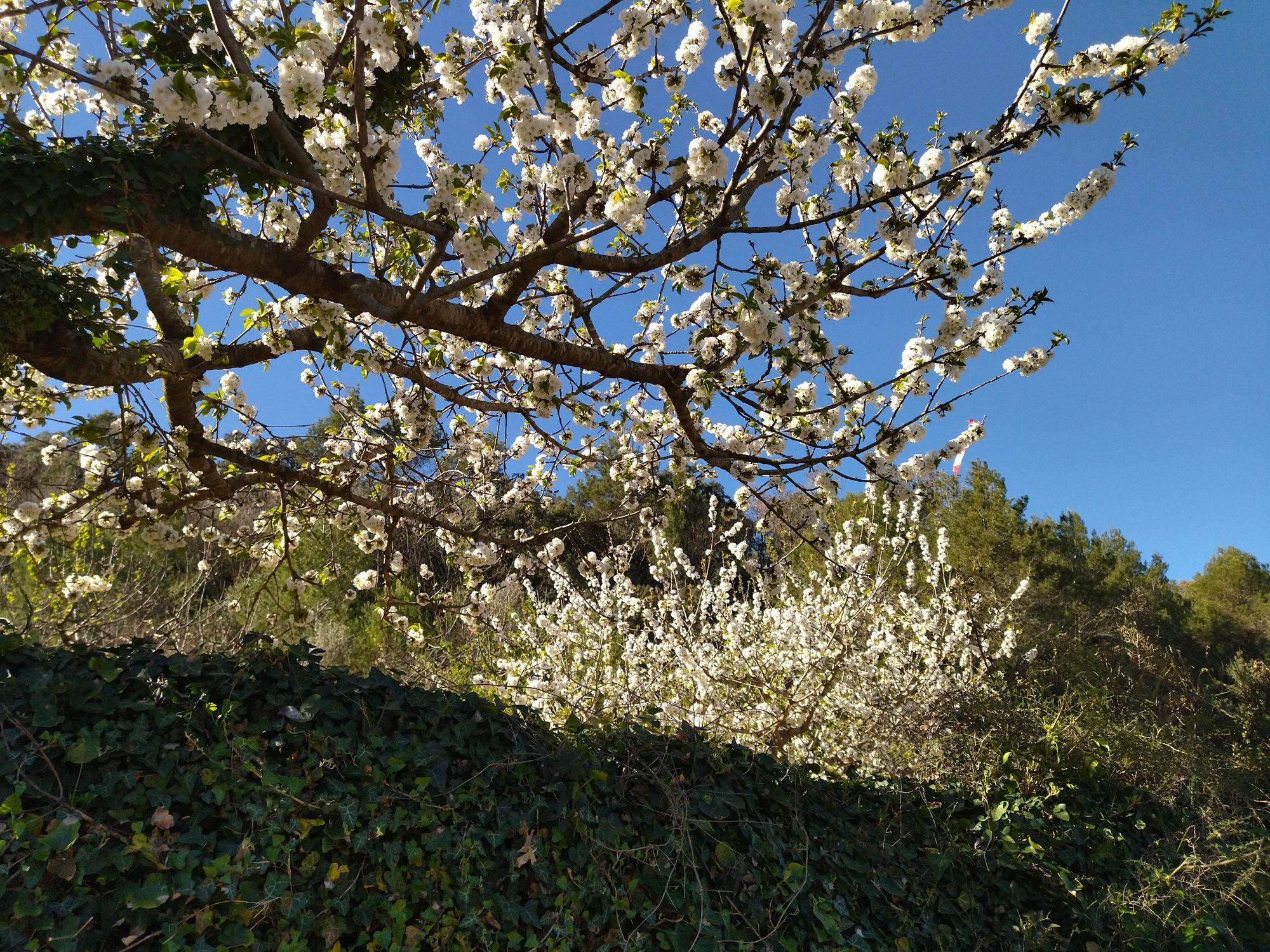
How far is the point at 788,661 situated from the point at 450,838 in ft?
10.3

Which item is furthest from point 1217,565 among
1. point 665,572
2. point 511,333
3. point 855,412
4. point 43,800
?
point 43,800

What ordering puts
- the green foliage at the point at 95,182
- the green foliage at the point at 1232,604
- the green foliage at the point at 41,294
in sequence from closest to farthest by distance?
the green foliage at the point at 95,182, the green foliage at the point at 41,294, the green foliage at the point at 1232,604

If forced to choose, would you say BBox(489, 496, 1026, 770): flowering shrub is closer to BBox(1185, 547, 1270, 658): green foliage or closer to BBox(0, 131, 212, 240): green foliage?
BBox(0, 131, 212, 240): green foliage


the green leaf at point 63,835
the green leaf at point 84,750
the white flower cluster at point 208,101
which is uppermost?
the white flower cluster at point 208,101

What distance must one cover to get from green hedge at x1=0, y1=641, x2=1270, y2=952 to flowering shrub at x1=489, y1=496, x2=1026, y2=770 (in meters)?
0.53

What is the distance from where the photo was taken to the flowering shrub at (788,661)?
439 cm

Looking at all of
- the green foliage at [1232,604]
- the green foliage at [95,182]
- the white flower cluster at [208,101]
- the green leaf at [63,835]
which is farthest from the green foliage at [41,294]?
the green foliage at [1232,604]

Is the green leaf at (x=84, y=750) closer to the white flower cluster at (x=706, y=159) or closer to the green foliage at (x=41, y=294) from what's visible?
the green foliage at (x=41, y=294)

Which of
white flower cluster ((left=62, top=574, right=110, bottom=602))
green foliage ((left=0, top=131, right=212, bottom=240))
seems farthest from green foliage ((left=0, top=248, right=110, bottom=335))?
white flower cluster ((left=62, top=574, right=110, bottom=602))

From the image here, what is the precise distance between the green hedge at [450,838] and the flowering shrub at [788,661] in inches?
21.0

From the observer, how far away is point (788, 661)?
5113 millimetres

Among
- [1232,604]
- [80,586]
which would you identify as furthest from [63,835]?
[1232,604]

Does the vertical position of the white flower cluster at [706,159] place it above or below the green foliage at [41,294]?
below

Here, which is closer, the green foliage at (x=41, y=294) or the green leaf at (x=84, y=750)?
the green leaf at (x=84, y=750)
